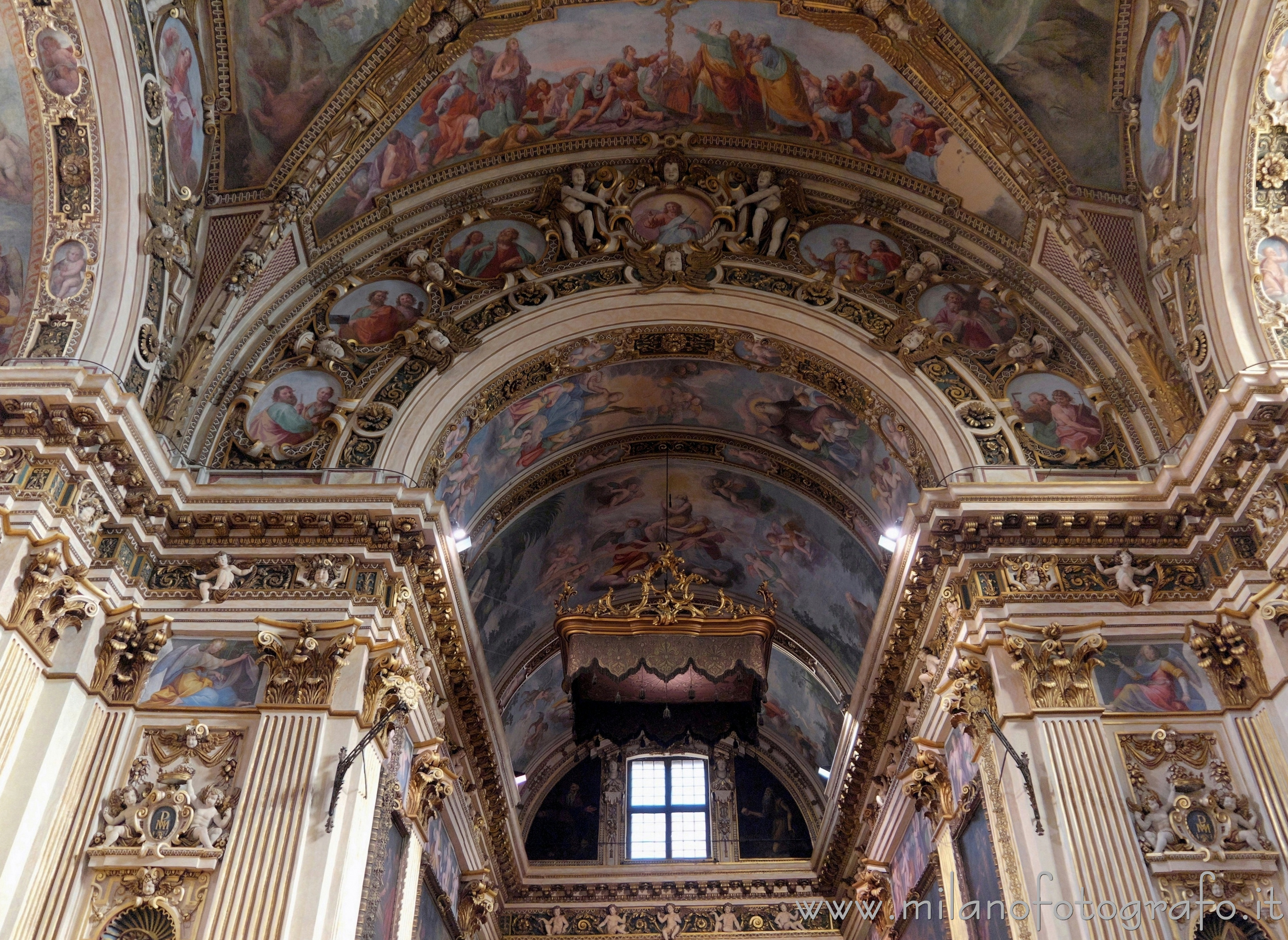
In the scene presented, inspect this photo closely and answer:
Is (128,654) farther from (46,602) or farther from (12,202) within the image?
(12,202)

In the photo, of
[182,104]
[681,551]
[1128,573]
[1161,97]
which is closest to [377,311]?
[182,104]

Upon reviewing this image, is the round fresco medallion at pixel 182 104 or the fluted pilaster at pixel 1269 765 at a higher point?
the round fresco medallion at pixel 182 104

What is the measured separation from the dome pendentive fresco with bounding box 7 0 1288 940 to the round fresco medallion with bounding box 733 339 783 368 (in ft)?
0.19

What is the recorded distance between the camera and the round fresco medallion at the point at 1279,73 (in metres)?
10.2

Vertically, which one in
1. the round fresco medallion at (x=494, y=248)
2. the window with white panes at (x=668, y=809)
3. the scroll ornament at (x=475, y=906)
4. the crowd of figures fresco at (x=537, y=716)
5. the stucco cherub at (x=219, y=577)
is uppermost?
the round fresco medallion at (x=494, y=248)

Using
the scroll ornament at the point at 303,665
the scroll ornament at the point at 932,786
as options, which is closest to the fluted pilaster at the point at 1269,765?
the scroll ornament at the point at 932,786

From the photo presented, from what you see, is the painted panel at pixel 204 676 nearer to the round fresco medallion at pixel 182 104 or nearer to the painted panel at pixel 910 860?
the round fresco medallion at pixel 182 104

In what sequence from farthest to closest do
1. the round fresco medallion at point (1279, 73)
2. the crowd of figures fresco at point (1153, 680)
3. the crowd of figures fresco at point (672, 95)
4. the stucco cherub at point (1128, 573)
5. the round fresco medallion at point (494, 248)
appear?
the round fresco medallion at point (494, 248), the crowd of figures fresco at point (672, 95), the stucco cherub at point (1128, 573), the round fresco medallion at point (1279, 73), the crowd of figures fresco at point (1153, 680)

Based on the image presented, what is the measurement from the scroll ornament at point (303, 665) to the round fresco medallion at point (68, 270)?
4.01m

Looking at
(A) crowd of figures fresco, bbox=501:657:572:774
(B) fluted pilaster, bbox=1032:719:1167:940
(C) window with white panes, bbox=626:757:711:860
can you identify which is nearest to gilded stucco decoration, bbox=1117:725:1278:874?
(B) fluted pilaster, bbox=1032:719:1167:940

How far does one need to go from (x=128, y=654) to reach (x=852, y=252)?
31.5ft

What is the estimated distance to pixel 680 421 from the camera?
1585cm

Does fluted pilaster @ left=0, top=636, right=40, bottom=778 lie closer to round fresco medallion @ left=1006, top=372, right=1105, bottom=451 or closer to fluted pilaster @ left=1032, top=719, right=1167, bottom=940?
fluted pilaster @ left=1032, top=719, right=1167, bottom=940

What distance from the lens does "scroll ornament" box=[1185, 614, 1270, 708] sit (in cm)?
980
